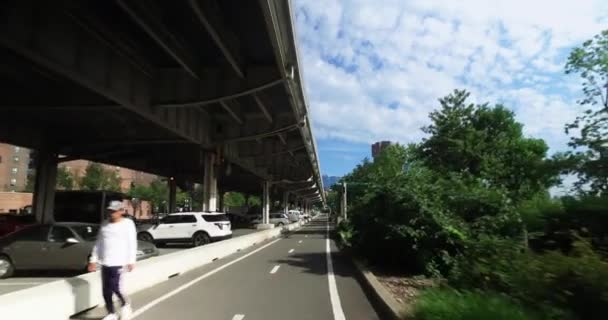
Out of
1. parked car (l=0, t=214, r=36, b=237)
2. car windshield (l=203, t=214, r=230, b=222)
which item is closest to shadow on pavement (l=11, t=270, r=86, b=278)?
car windshield (l=203, t=214, r=230, b=222)

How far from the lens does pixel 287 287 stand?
12.3 meters

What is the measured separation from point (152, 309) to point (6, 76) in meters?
14.7

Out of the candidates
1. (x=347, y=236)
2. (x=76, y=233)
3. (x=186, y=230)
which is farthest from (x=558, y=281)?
(x=186, y=230)

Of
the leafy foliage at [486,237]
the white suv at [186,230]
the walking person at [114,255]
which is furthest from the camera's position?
the white suv at [186,230]

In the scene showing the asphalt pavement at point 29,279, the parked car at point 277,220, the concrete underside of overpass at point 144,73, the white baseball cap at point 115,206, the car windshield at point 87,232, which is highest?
the concrete underside of overpass at point 144,73

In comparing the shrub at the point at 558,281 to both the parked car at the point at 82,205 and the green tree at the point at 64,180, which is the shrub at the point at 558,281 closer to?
the parked car at the point at 82,205

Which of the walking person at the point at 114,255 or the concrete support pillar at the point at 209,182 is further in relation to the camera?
the concrete support pillar at the point at 209,182

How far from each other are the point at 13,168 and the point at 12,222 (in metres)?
109

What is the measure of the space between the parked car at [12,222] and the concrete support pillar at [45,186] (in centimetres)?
335

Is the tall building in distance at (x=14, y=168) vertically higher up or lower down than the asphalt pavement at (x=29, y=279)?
higher up

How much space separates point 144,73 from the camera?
2167 cm

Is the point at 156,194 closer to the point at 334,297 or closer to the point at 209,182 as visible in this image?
the point at 209,182

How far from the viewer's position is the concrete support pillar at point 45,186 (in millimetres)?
33344

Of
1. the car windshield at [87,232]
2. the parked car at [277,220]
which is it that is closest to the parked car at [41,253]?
the car windshield at [87,232]
